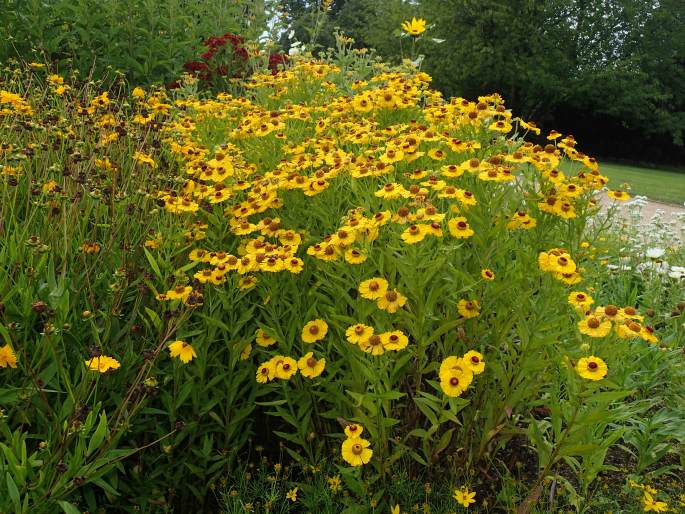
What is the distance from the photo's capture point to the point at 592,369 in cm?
157

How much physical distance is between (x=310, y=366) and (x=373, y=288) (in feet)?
1.11

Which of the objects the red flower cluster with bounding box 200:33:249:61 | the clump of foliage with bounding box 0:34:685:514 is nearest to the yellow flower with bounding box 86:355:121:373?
the clump of foliage with bounding box 0:34:685:514

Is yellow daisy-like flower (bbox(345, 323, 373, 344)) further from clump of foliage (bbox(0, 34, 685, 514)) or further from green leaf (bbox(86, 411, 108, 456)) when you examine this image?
green leaf (bbox(86, 411, 108, 456))

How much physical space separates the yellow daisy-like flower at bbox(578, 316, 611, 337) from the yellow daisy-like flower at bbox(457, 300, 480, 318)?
0.38 meters

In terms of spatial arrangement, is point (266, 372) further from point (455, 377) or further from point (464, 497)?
point (464, 497)

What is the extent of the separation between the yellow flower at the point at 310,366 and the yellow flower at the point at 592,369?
0.74 meters

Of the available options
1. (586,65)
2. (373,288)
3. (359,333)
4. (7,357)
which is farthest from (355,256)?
(586,65)

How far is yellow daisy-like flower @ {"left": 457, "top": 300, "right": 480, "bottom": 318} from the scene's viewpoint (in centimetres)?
194

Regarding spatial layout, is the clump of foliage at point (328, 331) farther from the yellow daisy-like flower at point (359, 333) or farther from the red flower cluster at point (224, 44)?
the red flower cluster at point (224, 44)

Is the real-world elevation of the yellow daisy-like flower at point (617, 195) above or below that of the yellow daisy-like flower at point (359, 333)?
above

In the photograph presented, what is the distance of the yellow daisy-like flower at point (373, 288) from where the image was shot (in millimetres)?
1765

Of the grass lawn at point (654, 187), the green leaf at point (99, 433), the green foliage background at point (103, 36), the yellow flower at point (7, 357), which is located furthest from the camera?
the grass lawn at point (654, 187)

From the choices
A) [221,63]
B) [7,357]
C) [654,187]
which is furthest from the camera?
[654,187]

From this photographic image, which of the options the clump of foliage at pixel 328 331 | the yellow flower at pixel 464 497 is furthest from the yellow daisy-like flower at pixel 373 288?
the yellow flower at pixel 464 497
